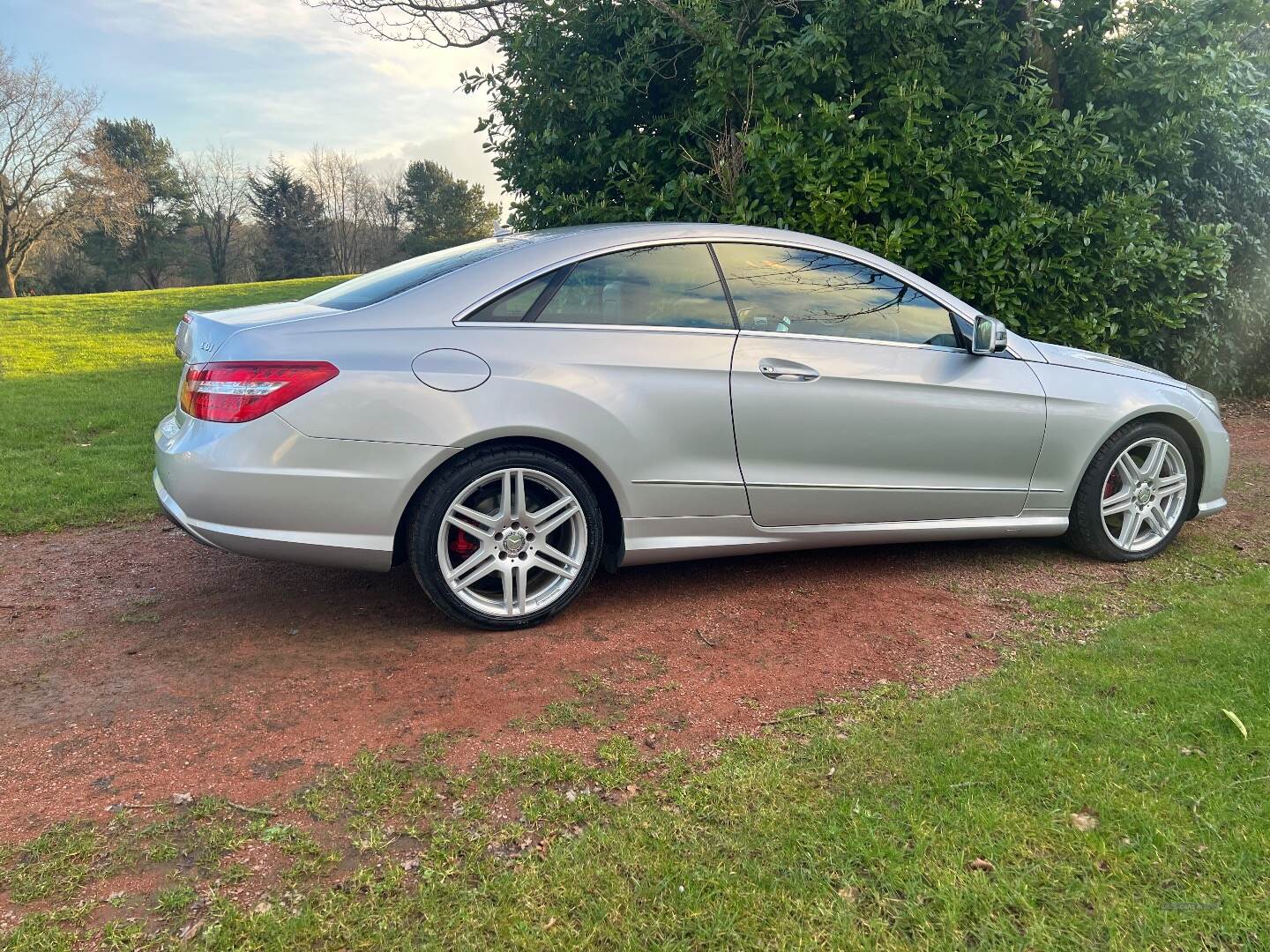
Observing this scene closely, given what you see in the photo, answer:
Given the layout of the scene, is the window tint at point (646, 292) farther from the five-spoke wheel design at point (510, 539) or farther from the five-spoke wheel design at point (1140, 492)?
the five-spoke wheel design at point (1140, 492)

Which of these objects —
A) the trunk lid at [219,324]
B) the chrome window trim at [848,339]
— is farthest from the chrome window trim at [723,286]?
the trunk lid at [219,324]

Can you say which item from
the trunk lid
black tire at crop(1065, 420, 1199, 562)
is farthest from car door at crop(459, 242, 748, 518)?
black tire at crop(1065, 420, 1199, 562)

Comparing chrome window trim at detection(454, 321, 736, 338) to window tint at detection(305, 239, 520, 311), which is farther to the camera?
window tint at detection(305, 239, 520, 311)

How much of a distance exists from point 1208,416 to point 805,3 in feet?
13.7

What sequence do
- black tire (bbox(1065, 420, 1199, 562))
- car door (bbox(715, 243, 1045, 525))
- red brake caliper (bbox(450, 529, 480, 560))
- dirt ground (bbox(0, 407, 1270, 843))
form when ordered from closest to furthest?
dirt ground (bbox(0, 407, 1270, 843))
red brake caliper (bbox(450, 529, 480, 560))
car door (bbox(715, 243, 1045, 525))
black tire (bbox(1065, 420, 1199, 562))

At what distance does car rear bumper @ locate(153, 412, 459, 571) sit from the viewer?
322cm

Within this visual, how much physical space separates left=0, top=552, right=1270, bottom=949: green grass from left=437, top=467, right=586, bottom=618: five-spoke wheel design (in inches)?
35.3

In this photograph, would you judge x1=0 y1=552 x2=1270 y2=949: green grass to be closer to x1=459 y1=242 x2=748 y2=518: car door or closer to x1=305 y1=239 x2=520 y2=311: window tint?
x1=459 y1=242 x2=748 y2=518: car door

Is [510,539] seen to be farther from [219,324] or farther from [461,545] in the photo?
[219,324]

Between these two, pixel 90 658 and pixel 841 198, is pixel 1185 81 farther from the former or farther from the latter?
pixel 90 658

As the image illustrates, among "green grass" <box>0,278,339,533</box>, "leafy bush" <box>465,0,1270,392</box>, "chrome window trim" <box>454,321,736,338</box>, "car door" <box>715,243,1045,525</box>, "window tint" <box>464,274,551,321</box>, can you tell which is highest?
"leafy bush" <box>465,0,1270,392</box>

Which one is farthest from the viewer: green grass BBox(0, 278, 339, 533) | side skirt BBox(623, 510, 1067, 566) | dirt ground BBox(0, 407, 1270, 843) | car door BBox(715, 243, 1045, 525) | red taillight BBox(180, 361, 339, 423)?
green grass BBox(0, 278, 339, 533)

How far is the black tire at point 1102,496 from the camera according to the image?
14.7ft

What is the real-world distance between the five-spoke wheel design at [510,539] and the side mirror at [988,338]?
205 cm
